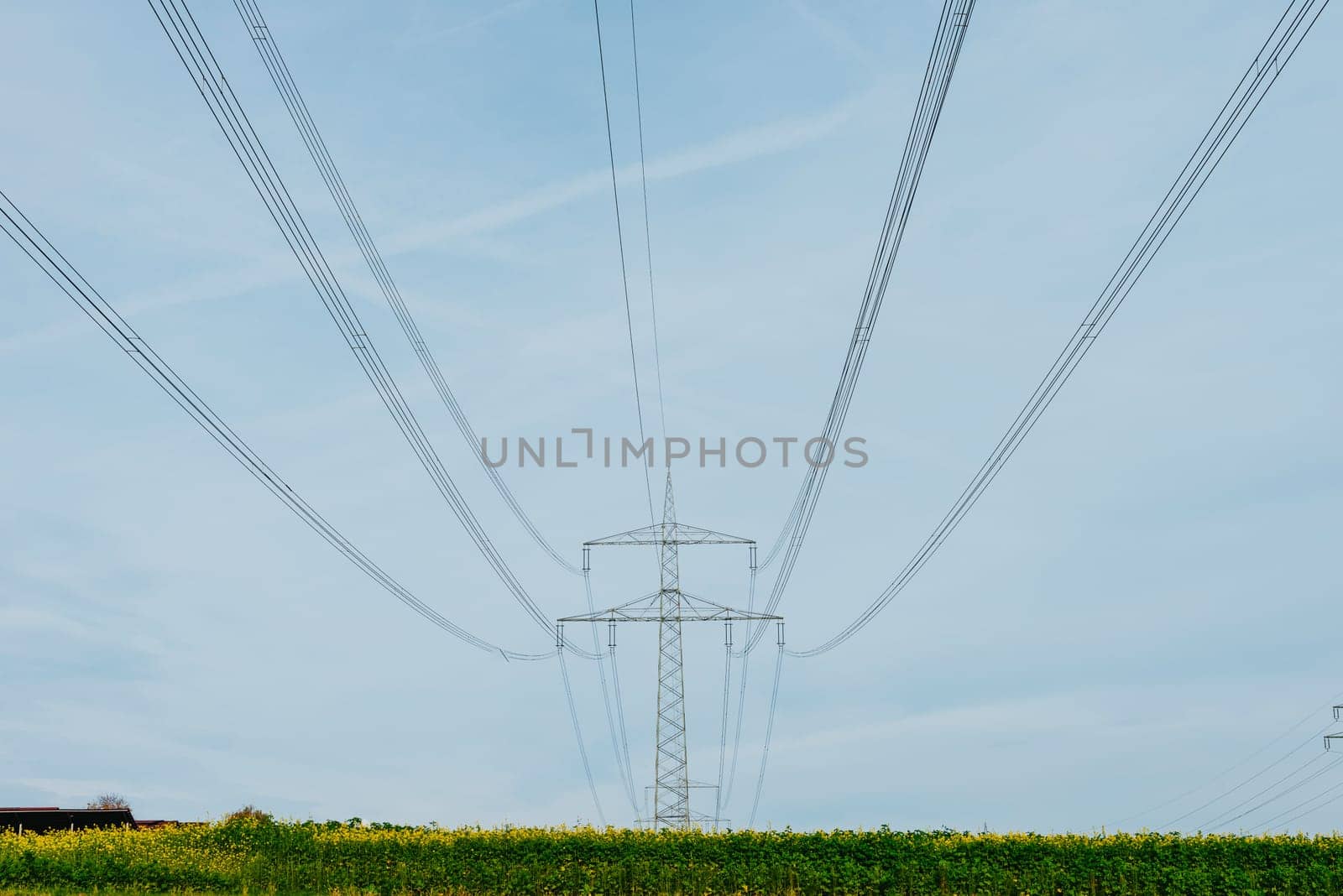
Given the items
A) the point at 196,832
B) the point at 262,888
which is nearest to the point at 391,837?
the point at 262,888

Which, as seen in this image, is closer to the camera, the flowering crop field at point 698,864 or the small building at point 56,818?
the flowering crop field at point 698,864

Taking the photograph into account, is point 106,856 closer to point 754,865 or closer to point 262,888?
point 262,888

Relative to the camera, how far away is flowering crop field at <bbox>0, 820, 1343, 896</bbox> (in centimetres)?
2298

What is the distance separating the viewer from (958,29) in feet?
40.7

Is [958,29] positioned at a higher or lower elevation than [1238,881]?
higher

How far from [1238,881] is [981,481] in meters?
10.4

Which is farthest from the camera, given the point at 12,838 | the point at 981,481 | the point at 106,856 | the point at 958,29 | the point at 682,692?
the point at 682,692

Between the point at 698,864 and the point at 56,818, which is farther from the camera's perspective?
the point at 56,818

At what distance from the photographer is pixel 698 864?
914 inches

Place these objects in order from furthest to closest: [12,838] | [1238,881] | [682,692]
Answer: [682,692] < [12,838] < [1238,881]

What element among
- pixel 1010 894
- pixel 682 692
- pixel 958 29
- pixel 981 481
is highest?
pixel 958 29

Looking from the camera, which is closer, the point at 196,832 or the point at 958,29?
the point at 958,29

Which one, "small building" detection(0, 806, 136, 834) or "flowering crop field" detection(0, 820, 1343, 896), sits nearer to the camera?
"flowering crop field" detection(0, 820, 1343, 896)

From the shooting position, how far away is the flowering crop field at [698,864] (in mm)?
22984
